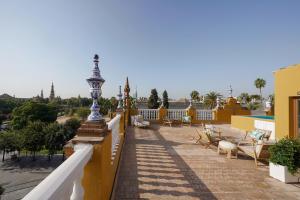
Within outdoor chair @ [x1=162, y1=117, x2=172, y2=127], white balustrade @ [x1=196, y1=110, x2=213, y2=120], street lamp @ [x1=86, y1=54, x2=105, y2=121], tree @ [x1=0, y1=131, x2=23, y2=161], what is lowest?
tree @ [x1=0, y1=131, x2=23, y2=161]

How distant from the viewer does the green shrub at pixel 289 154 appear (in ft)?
14.0

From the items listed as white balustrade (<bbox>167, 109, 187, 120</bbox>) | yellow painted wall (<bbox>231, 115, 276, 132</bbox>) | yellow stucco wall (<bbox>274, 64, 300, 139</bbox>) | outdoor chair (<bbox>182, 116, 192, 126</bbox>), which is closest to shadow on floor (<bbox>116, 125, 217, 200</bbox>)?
yellow stucco wall (<bbox>274, 64, 300, 139</bbox>)

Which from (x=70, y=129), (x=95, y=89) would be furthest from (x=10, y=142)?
(x=95, y=89)

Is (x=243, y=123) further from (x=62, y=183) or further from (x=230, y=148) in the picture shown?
(x=62, y=183)

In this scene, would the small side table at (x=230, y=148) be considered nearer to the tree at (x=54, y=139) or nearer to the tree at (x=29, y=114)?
the tree at (x=54, y=139)

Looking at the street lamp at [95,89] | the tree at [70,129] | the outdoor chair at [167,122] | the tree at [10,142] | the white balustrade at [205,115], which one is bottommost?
the tree at [10,142]

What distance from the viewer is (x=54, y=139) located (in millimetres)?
31203

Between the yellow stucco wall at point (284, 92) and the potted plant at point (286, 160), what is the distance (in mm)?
3836

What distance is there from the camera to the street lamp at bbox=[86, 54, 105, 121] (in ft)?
9.82

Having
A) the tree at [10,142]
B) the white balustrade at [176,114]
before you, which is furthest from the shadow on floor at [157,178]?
the tree at [10,142]

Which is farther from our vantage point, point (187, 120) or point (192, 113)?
point (192, 113)

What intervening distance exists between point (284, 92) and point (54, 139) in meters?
31.2

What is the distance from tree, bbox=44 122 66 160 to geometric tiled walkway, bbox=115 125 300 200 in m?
28.0

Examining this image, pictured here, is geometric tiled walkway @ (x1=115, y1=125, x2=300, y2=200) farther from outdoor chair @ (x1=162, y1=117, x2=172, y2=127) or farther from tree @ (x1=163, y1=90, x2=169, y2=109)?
tree @ (x1=163, y1=90, x2=169, y2=109)
